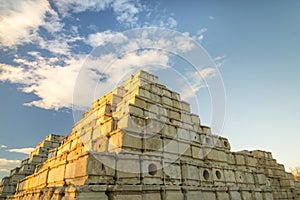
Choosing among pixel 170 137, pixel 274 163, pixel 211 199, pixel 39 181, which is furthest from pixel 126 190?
pixel 274 163

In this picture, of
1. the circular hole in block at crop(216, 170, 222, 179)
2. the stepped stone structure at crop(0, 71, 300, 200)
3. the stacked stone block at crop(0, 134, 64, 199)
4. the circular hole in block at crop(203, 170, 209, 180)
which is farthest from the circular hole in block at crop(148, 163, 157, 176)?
the stacked stone block at crop(0, 134, 64, 199)

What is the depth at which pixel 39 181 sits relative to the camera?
569 inches

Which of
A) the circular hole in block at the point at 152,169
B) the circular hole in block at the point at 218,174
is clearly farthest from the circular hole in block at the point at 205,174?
the circular hole in block at the point at 152,169

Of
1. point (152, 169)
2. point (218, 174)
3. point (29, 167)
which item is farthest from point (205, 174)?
point (29, 167)

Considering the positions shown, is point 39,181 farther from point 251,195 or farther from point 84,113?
point 251,195

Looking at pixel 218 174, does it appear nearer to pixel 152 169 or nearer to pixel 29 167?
pixel 152 169

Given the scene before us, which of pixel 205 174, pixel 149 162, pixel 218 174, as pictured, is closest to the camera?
pixel 149 162

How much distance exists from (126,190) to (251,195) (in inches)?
459

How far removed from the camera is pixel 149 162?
34.7ft

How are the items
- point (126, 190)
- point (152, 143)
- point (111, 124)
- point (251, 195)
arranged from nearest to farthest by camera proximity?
point (126, 190)
point (152, 143)
point (111, 124)
point (251, 195)

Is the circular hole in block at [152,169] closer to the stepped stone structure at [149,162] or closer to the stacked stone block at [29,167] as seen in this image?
the stepped stone structure at [149,162]

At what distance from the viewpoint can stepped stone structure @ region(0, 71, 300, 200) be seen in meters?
8.76

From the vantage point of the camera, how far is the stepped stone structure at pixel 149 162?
28.7 feet

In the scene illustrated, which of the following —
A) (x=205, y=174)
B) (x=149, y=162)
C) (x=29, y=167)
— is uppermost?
(x=29, y=167)
